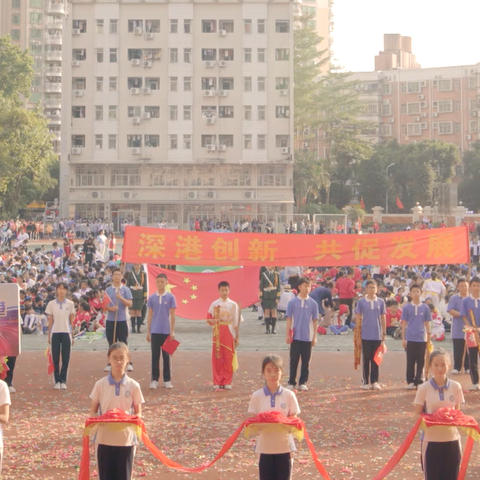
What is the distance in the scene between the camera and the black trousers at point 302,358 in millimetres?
12742

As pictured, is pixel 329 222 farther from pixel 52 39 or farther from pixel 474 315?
pixel 52 39

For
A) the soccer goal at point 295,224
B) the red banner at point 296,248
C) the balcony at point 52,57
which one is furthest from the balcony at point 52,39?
the red banner at point 296,248

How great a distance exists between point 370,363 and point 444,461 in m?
6.11

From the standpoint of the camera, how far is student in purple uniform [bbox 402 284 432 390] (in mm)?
12820

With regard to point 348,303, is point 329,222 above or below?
above

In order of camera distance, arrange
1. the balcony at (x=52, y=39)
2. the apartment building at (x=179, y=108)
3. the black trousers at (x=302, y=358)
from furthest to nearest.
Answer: the balcony at (x=52, y=39)
the apartment building at (x=179, y=108)
the black trousers at (x=302, y=358)

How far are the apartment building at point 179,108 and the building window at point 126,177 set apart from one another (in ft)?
0.25

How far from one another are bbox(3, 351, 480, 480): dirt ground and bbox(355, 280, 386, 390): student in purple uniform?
0.27 meters

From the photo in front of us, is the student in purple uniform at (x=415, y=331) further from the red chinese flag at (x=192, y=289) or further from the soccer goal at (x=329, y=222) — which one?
the soccer goal at (x=329, y=222)

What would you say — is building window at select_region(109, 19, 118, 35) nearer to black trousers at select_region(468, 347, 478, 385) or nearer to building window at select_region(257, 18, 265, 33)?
building window at select_region(257, 18, 265, 33)

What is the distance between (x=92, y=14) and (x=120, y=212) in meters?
14.1

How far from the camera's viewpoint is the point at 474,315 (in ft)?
42.3

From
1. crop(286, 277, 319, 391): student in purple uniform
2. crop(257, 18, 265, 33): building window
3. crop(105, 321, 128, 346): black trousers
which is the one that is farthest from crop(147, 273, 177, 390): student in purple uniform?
crop(257, 18, 265, 33): building window

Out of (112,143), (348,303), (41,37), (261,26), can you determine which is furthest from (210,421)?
(41,37)
